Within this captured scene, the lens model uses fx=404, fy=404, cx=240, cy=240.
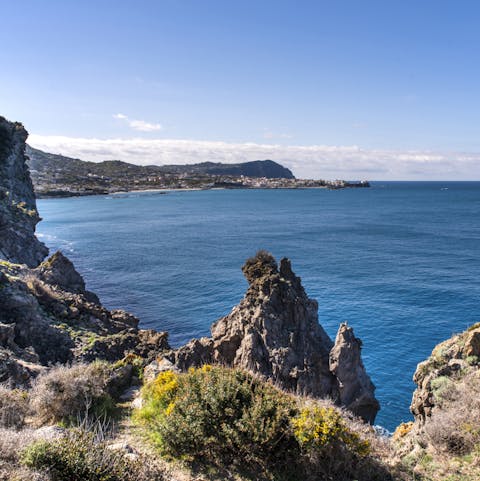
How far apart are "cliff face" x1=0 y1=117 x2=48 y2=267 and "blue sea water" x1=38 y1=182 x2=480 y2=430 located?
899 cm

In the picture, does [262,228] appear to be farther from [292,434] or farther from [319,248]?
[292,434]

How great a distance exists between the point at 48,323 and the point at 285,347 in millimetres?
14570

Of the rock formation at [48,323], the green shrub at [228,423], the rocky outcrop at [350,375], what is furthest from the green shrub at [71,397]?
the rocky outcrop at [350,375]

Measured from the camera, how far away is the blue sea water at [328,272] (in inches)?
1380

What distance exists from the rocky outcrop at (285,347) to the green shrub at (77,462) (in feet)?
47.4

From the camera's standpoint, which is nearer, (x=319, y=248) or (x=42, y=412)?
(x=42, y=412)

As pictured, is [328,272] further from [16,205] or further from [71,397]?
[71,397]

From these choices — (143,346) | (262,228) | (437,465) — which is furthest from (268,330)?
(262,228)

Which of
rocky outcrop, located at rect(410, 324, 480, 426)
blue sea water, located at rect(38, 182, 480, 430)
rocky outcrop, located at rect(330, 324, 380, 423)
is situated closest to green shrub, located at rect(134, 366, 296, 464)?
rocky outcrop, located at rect(410, 324, 480, 426)

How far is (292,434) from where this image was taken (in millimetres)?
9727

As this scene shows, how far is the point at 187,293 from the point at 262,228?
5342cm

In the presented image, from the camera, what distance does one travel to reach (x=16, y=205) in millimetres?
52781

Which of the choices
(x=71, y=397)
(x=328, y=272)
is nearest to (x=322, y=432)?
(x=71, y=397)

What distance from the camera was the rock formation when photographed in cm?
1909
